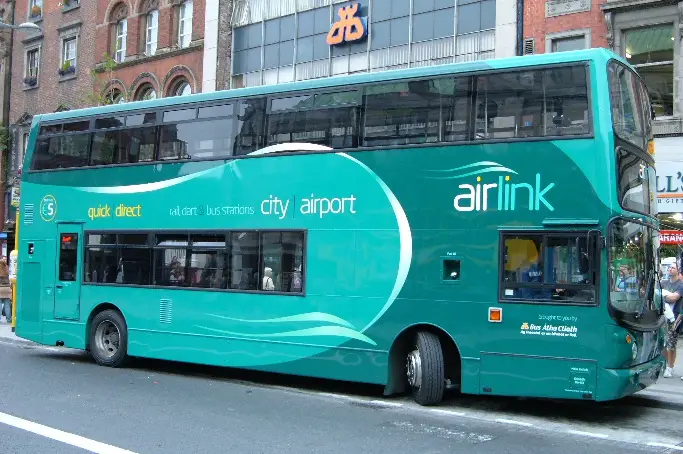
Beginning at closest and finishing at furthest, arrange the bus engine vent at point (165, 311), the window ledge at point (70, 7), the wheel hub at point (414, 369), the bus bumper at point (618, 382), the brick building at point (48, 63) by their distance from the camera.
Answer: the bus bumper at point (618, 382), the wheel hub at point (414, 369), the bus engine vent at point (165, 311), the brick building at point (48, 63), the window ledge at point (70, 7)

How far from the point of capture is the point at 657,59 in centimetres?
1686

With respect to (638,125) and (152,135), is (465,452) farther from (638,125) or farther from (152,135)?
(152,135)

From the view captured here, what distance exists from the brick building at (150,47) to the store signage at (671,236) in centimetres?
1628

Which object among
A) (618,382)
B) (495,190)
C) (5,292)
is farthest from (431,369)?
(5,292)

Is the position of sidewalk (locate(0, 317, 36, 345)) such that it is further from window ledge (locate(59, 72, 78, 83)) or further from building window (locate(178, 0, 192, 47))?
window ledge (locate(59, 72, 78, 83))

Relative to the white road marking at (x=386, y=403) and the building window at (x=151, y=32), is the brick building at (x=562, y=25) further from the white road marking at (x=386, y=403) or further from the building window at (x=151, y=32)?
the building window at (x=151, y=32)

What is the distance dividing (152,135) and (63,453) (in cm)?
684

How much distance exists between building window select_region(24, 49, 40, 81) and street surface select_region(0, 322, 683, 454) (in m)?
25.1

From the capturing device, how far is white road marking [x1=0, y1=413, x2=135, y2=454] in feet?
24.7

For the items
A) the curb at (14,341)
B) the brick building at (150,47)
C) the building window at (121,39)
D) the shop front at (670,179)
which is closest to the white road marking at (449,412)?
the shop front at (670,179)

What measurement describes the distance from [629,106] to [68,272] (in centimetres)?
1008

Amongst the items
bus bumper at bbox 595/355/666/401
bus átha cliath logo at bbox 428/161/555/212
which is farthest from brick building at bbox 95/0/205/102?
bus bumper at bbox 595/355/666/401

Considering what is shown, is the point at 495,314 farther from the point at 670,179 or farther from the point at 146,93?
the point at 146,93

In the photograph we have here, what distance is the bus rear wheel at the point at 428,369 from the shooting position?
10.0 metres
